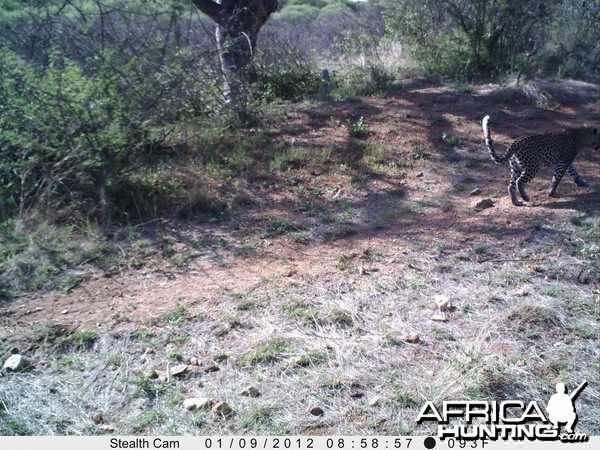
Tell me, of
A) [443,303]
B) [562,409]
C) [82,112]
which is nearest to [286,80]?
[82,112]

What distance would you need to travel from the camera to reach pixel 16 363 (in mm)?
4469

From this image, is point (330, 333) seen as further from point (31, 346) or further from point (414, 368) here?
point (31, 346)

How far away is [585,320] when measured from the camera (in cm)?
488

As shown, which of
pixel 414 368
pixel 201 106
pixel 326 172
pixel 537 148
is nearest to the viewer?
pixel 414 368

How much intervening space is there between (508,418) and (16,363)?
3.48 m

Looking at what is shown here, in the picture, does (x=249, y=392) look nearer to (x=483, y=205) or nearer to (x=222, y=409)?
(x=222, y=409)

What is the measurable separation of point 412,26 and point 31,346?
11.9 metres

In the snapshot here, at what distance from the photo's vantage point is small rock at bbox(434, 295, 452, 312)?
16.7 feet

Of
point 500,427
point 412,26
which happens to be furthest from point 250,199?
point 412,26

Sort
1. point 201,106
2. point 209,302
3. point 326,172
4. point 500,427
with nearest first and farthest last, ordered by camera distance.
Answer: point 500,427, point 209,302, point 326,172, point 201,106

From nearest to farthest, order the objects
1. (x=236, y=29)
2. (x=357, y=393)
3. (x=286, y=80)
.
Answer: (x=357, y=393) < (x=236, y=29) < (x=286, y=80)

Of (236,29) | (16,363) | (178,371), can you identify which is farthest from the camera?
(236,29)

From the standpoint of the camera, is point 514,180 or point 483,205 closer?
point 483,205

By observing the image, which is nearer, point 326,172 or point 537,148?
point 537,148
